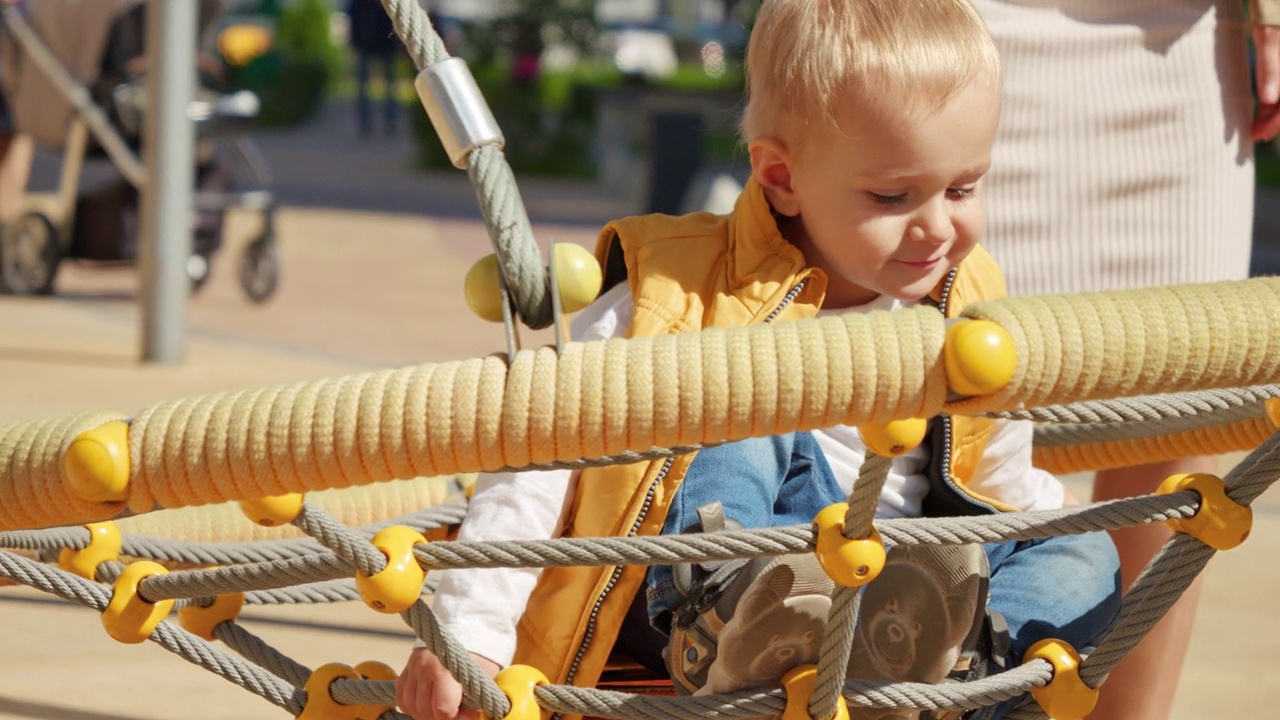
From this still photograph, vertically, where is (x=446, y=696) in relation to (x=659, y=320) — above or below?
below

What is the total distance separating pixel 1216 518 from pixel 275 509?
960mm

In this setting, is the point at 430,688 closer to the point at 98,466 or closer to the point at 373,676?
the point at 373,676

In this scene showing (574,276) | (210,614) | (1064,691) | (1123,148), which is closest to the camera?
(574,276)

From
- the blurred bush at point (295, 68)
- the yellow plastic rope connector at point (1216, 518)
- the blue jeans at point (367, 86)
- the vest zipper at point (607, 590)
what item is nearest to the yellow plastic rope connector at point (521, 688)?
the vest zipper at point (607, 590)

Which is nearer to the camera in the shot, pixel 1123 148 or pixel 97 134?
pixel 1123 148

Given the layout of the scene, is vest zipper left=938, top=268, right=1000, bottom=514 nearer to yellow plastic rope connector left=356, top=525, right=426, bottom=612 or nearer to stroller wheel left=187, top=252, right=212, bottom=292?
yellow plastic rope connector left=356, top=525, right=426, bottom=612

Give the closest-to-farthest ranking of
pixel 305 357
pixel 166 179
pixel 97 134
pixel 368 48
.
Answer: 1. pixel 166 179
2. pixel 305 357
3. pixel 97 134
4. pixel 368 48

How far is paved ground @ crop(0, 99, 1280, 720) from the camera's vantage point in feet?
9.35

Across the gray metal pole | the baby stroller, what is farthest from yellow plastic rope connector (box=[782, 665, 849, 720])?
the baby stroller

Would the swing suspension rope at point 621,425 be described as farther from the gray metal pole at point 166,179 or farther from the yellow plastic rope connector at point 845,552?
the gray metal pole at point 166,179

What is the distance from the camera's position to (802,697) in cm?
167

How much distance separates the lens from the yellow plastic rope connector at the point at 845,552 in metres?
1.54

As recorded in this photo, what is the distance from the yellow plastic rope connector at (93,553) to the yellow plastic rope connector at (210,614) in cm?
14

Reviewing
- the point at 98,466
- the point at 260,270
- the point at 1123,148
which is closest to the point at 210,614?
the point at 98,466
